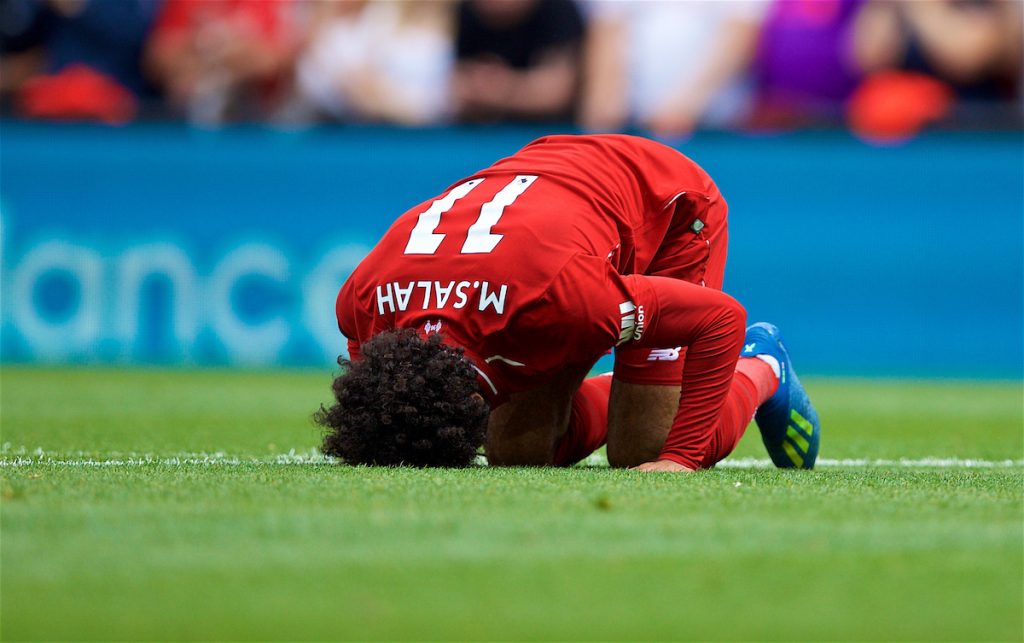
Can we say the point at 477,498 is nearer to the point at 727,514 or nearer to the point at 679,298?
the point at 727,514

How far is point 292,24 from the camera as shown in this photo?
13.1 m

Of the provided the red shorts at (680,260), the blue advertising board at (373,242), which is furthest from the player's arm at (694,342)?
the blue advertising board at (373,242)

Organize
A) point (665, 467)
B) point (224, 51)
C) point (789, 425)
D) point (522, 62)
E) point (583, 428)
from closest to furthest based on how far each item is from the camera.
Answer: point (665, 467) → point (583, 428) → point (789, 425) → point (522, 62) → point (224, 51)

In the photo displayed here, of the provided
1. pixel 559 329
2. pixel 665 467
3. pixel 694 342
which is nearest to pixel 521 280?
pixel 559 329

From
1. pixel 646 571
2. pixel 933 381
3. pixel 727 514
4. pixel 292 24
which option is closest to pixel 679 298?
pixel 727 514

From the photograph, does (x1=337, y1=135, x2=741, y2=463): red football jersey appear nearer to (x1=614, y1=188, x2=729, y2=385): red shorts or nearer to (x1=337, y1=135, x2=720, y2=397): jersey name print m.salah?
(x1=337, y1=135, x2=720, y2=397): jersey name print m.salah

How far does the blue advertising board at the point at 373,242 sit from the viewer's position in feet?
38.5

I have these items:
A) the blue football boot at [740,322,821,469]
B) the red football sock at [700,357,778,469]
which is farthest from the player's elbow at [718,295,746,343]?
the blue football boot at [740,322,821,469]

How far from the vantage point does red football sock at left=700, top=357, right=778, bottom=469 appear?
479 cm

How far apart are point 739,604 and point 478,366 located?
5.73ft

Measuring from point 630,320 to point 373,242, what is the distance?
8.08m

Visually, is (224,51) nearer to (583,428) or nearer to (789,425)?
(583,428)

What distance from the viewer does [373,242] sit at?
12102mm

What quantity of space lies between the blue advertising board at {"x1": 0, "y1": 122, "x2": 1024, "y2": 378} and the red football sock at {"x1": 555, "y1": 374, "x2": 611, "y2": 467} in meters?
6.81
